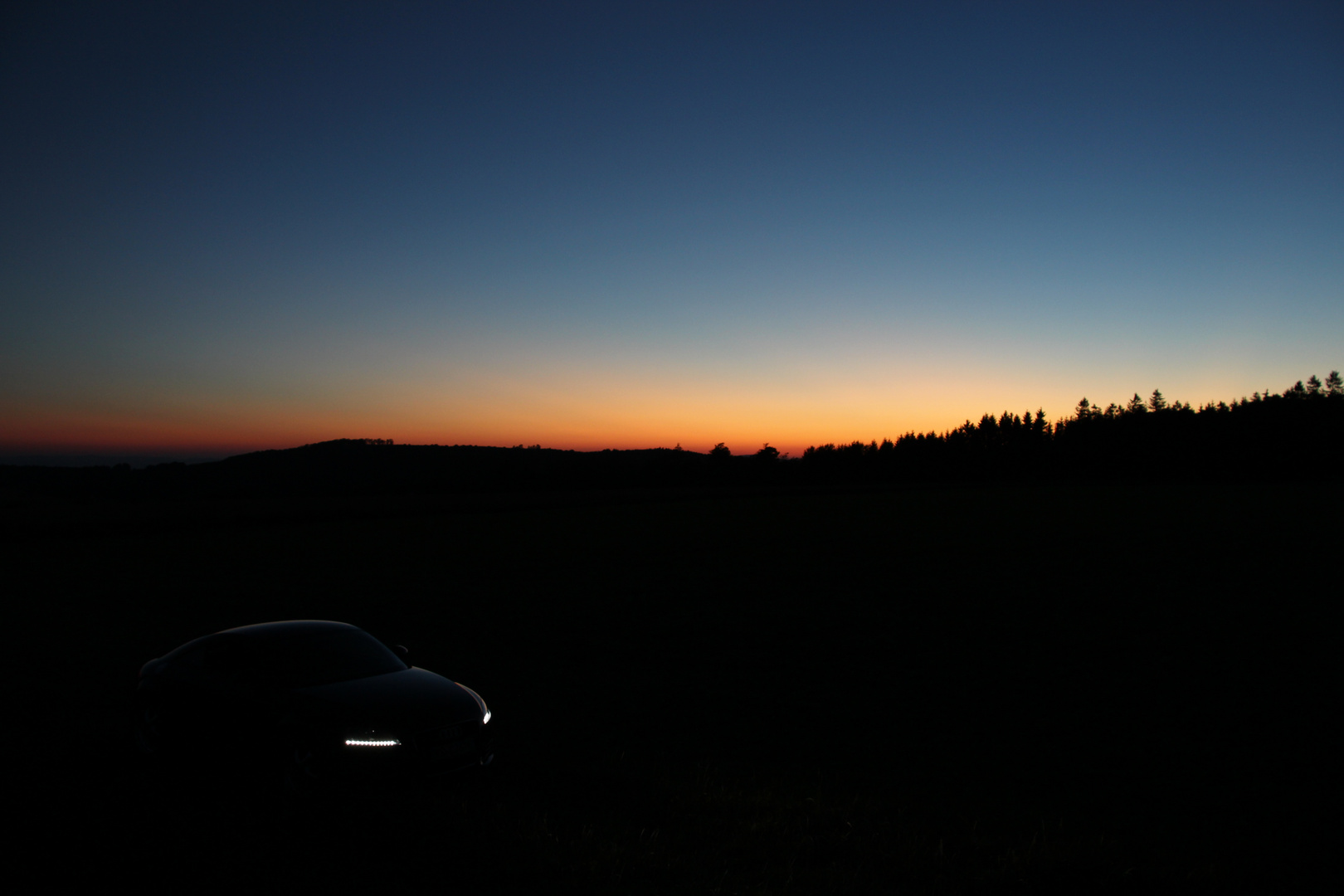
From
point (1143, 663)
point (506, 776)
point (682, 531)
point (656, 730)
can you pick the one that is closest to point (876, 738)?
point (656, 730)

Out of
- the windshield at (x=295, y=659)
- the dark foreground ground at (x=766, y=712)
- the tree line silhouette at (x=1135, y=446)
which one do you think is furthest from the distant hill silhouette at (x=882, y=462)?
the windshield at (x=295, y=659)

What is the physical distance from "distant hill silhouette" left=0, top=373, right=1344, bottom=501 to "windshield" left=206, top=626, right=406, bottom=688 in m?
72.5

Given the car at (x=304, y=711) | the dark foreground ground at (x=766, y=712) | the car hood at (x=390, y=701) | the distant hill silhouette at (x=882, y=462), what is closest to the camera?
the dark foreground ground at (x=766, y=712)

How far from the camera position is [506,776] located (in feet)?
25.5

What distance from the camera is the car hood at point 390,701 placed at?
681cm

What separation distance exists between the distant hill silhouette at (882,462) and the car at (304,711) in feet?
237

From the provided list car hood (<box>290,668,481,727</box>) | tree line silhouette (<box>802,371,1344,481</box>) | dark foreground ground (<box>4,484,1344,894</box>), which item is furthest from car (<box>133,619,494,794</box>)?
tree line silhouette (<box>802,371,1344,481</box>)

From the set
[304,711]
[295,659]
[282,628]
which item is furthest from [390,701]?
[282,628]

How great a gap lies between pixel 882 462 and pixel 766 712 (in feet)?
427

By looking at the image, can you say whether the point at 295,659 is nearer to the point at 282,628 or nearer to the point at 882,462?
the point at 282,628

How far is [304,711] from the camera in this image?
22.3ft

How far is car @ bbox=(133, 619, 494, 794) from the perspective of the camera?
6.61 meters

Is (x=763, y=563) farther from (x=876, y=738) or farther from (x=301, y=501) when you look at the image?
(x=301, y=501)

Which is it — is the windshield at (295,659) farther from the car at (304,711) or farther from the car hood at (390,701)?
the car hood at (390,701)
